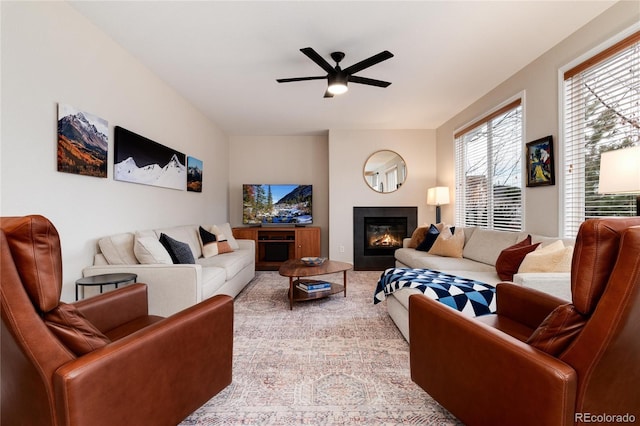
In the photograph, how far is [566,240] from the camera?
2.38m

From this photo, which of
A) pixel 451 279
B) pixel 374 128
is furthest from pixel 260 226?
pixel 451 279

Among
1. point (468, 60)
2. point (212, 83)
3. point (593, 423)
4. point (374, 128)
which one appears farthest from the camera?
point (374, 128)

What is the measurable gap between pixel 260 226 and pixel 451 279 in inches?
154

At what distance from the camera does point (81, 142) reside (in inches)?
86.9

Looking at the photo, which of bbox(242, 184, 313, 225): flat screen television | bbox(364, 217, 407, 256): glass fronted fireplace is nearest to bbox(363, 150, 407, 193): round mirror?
bbox(364, 217, 407, 256): glass fronted fireplace

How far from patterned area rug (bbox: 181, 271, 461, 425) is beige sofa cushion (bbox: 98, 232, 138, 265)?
43.1 inches

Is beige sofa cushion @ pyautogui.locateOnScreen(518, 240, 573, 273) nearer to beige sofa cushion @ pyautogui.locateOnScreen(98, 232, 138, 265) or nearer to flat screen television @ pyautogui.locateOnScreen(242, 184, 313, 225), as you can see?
beige sofa cushion @ pyautogui.locateOnScreen(98, 232, 138, 265)

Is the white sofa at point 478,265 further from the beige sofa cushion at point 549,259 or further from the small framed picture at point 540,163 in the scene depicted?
the small framed picture at point 540,163

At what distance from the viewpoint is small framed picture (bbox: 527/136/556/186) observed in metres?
2.74

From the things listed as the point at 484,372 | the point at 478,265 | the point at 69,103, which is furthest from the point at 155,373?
the point at 478,265

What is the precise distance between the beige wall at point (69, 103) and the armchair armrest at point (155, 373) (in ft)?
4.62

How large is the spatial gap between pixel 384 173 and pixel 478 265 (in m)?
2.52

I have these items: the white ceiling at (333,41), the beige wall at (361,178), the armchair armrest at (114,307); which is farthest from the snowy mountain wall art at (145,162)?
the beige wall at (361,178)

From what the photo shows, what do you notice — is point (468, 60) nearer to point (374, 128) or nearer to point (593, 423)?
point (374, 128)
